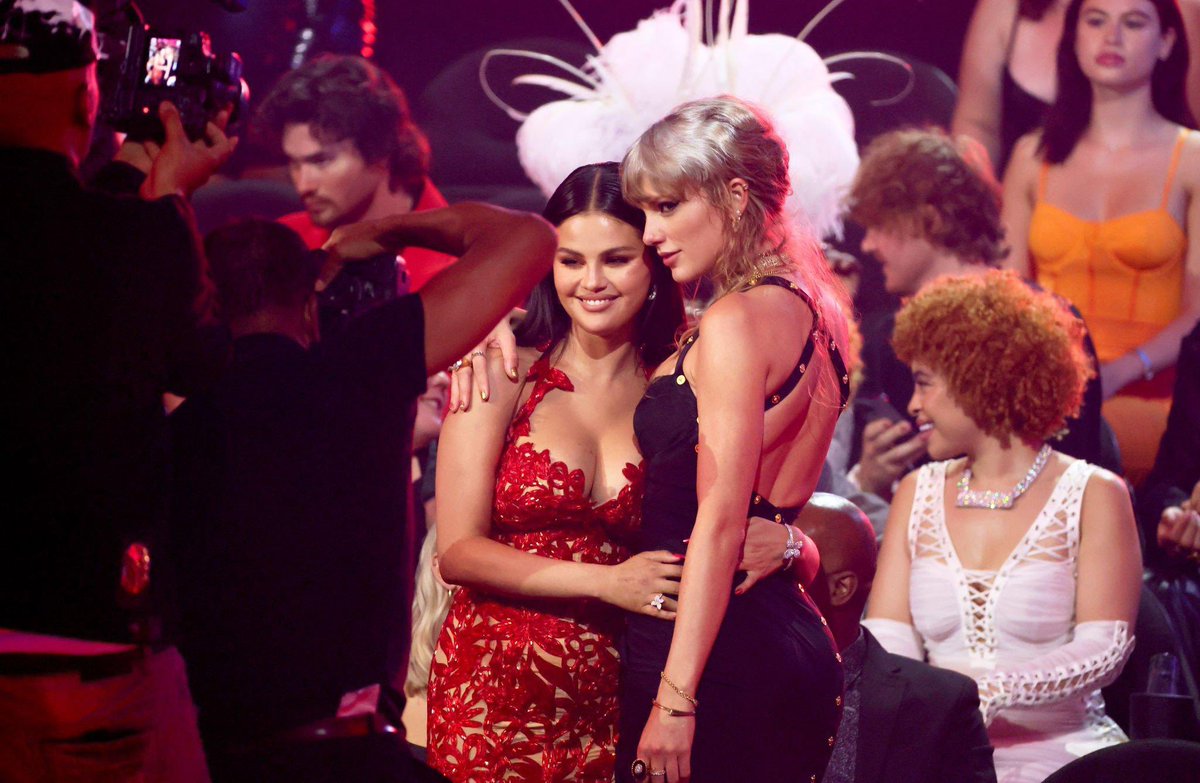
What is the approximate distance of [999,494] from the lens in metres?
3.29

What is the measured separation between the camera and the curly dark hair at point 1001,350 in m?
3.33

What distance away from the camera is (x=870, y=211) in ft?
15.2

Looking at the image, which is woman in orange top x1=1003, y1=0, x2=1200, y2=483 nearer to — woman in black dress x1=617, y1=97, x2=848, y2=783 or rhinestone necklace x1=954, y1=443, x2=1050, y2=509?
rhinestone necklace x1=954, y1=443, x2=1050, y2=509

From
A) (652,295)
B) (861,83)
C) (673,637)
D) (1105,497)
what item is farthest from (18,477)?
(861,83)

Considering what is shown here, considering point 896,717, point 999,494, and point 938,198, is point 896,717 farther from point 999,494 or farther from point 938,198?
point 938,198

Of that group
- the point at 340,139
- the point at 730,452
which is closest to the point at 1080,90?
the point at 340,139

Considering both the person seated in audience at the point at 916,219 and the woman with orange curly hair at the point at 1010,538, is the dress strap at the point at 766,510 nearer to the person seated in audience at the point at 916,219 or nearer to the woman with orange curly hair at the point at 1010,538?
the woman with orange curly hair at the point at 1010,538

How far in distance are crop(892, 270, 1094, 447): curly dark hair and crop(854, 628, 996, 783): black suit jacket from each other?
0.94 meters

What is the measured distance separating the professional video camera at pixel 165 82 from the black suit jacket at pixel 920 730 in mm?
1591

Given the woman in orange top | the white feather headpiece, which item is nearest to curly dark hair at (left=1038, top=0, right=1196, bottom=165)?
the woman in orange top

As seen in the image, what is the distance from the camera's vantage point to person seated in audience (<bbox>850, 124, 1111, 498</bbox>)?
452 centimetres

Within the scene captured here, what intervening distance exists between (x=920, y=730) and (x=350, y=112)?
9.69 feet

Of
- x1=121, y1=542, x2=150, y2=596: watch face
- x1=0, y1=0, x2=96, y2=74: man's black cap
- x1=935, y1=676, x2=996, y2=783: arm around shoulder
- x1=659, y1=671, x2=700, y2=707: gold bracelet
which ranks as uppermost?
x1=0, y1=0, x2=96, y2=74: man's black cap

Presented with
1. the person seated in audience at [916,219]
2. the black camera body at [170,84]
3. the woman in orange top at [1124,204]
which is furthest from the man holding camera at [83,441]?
the woman in orange top at [1124,204]
